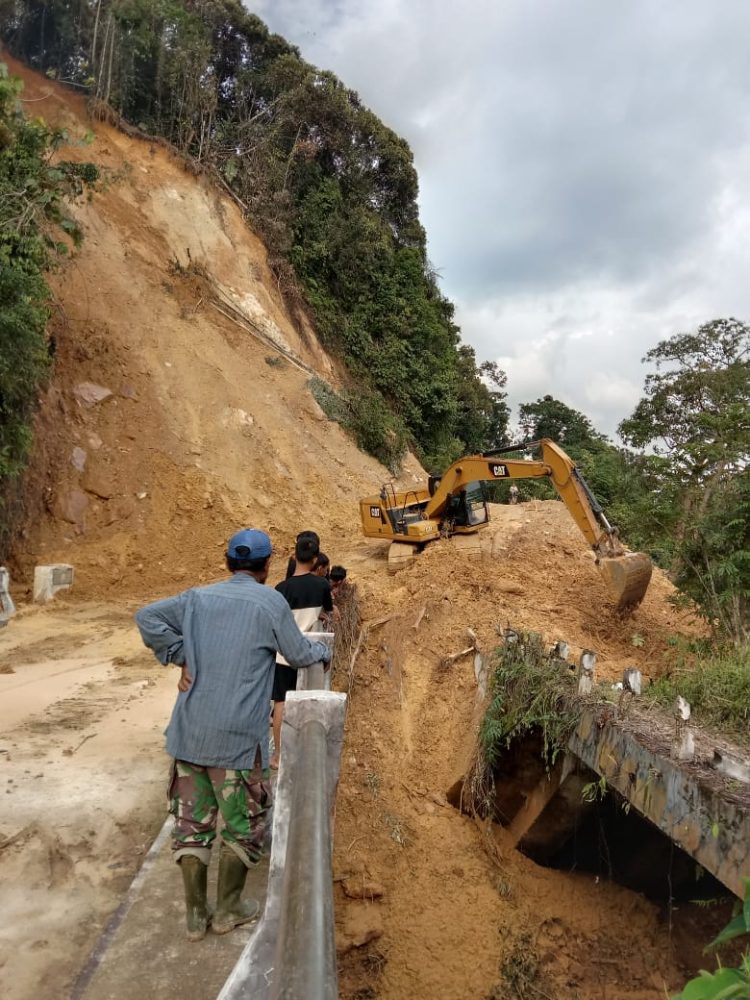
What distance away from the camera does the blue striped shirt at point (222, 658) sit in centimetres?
285

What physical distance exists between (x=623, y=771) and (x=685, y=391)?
18542 millimetres

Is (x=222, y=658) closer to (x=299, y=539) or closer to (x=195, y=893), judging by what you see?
(x=195, y=893)

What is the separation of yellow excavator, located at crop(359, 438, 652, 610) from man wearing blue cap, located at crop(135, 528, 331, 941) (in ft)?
23.4

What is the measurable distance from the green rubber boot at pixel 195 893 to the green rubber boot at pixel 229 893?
8 centimetres

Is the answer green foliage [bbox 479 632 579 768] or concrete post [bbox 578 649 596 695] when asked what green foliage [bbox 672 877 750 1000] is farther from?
green foliage [bbox 479 632 579 768]

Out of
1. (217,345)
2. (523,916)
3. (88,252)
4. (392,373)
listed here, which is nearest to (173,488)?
(217,345)

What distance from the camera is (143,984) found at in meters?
2.60

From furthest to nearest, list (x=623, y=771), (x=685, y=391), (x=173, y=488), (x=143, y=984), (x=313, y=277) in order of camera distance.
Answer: (x=313, y=277) < (x=685, y=391) < (x=173, y=488) < (x=623, y=771) < (x=143, y=984)

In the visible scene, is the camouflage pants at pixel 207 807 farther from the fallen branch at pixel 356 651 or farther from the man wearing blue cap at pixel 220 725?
the fallen branch at pixel 356 651

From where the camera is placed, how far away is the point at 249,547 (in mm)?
3139

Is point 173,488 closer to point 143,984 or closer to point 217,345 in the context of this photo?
point 217,345

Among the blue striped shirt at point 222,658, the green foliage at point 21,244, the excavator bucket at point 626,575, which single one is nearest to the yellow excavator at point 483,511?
the excavator bucket at point 626,575

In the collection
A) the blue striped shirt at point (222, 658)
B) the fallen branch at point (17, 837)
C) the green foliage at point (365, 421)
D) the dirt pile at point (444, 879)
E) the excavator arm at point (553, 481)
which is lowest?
the dirt pile at point (444, 879)

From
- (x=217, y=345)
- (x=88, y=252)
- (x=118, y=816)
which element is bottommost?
(x=118, y=816)
